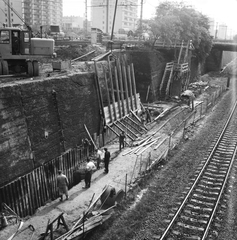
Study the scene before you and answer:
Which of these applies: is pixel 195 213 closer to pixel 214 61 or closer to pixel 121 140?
pixel 121 140

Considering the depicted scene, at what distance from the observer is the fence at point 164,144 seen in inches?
553

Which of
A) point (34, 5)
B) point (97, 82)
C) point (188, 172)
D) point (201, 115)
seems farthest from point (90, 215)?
point (34, 5)

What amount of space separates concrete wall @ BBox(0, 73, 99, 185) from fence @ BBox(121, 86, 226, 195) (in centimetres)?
387

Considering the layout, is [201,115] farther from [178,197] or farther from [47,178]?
[47,178]

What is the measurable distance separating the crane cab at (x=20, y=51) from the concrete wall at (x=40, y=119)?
8.21ft

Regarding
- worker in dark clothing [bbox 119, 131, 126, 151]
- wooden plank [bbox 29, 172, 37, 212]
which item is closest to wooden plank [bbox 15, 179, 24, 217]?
wooden plank [bbox 29, 172, 37, 212]

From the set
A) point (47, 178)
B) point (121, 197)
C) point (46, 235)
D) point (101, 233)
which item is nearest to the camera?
point (46, 235)

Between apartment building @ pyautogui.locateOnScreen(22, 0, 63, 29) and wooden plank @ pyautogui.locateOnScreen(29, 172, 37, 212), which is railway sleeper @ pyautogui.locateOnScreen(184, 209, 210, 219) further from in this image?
apartment building @ pyautogui.locateOnScreen(22, 0, 63, 29)

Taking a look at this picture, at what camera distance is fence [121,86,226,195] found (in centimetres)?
1405

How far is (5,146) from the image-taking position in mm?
11750

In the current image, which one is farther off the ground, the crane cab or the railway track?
the crane cab

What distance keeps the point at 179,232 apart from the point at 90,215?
3.06 meters

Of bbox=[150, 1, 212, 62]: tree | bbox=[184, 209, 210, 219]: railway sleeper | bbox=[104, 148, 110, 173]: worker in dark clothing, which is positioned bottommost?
bbox=[184, 209, 210, 219]: railway sleeper

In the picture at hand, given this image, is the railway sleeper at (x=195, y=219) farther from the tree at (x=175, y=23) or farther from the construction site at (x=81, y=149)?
the tree at (x=175, y=23)
